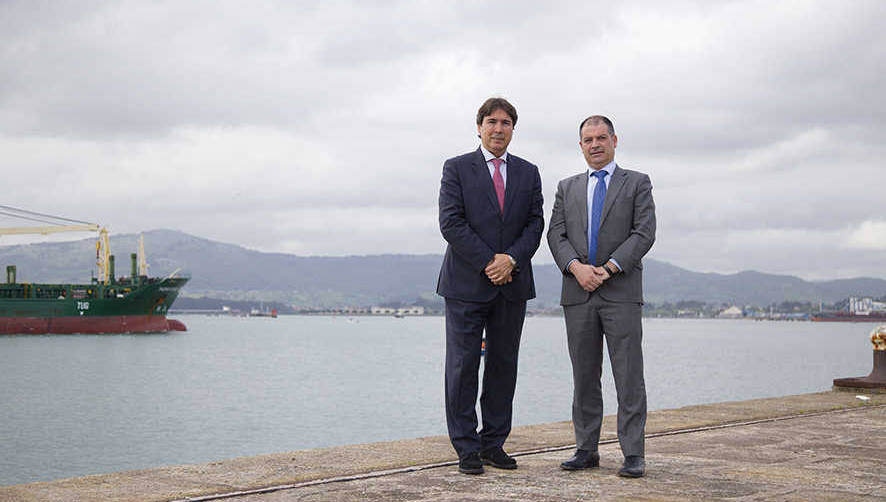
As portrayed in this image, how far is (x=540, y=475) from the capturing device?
3949mm

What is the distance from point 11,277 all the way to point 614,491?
87.8m

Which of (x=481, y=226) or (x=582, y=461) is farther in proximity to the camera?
(x=481, y=226)

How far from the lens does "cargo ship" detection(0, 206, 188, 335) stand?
74875 millimetres

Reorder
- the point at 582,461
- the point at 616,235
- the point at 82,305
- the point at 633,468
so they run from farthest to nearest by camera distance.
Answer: the point at 82,305 → the point at 616,235 → the point at 582,461 → the point at 633,468

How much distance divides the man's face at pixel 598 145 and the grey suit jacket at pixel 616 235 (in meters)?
0.08

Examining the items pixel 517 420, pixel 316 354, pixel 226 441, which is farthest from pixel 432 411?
pixel 316 354

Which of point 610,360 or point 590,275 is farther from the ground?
point 590,275

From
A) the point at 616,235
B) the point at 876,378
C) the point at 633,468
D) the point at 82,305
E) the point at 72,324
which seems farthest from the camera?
the point at 72,324

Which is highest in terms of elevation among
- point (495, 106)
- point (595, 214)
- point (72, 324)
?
point (495, 106)

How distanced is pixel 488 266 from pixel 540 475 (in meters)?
1.04

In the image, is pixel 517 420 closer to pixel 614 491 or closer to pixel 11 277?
pixel 614 491

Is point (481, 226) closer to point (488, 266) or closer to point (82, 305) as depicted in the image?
point (488, 266)

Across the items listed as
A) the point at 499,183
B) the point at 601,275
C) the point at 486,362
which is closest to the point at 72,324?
the point at 486,362

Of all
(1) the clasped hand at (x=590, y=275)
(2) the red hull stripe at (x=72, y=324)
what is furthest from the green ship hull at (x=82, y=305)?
(1) the clasped hand at (x=590, y=275)
